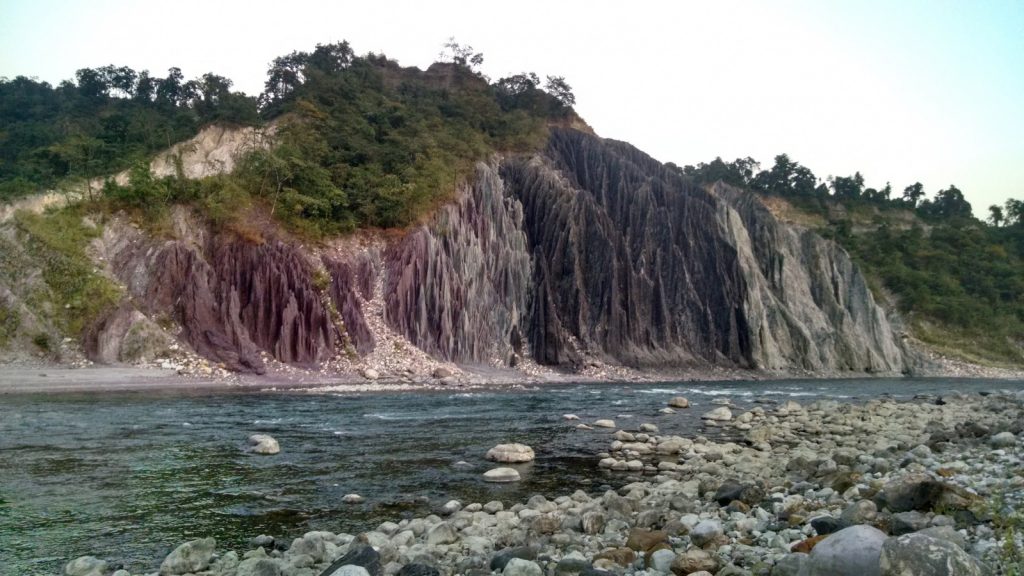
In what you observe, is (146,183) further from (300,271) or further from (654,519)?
(654,519)

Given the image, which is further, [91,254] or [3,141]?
[3,141]

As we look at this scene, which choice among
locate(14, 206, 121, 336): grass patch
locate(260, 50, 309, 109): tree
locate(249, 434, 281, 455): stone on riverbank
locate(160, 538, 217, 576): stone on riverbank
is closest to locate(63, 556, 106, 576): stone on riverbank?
locate(160, 538, 217, 576): stone on riverbank

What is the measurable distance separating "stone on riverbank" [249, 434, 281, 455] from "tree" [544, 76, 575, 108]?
5832 centimetres

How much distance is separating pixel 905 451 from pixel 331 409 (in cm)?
1775

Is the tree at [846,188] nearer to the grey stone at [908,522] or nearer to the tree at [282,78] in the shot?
the tree at [282,78]

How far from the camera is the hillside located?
1353 inches

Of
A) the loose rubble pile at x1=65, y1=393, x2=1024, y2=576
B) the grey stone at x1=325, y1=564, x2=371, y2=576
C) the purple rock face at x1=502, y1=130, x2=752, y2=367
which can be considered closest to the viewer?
the loose rubble pile at x1=65, y1=393, x2=1024, y2=576

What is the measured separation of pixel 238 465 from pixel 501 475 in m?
5.64

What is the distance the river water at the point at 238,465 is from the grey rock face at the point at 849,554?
6.75 m

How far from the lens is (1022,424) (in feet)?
47.4

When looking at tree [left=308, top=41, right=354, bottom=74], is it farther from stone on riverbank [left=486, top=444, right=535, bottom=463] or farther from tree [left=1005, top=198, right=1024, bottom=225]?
tree [left=1005, top=198, right=1024, bottom=225]

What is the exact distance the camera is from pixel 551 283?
52.4 m

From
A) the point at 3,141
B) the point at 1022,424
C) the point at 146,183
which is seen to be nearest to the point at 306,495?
the point at 1022,424

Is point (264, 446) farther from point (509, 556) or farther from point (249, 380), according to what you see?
point (249, 380)
